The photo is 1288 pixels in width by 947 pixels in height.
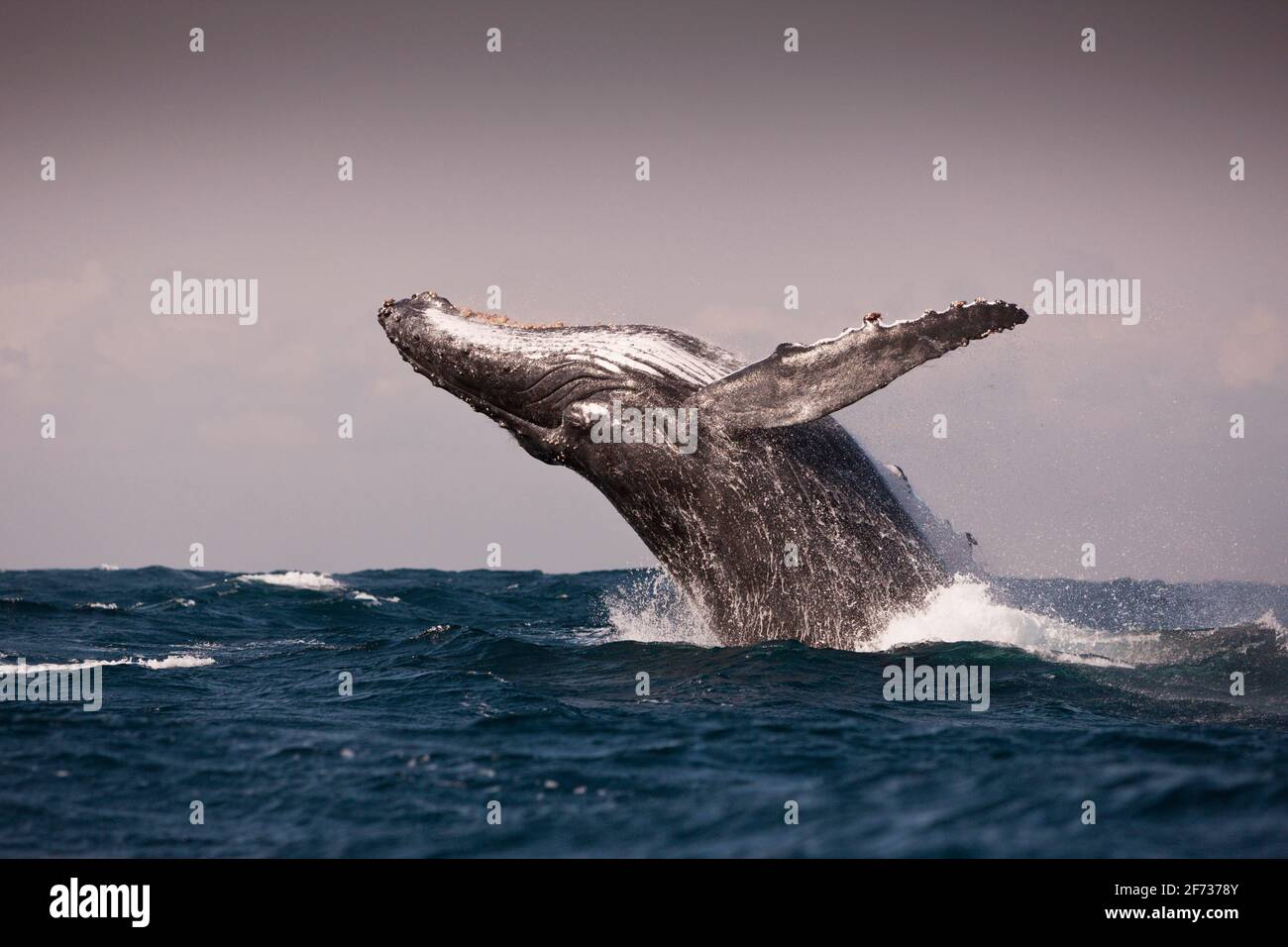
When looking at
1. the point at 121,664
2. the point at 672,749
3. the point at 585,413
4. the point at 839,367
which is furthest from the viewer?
the point at 121,664

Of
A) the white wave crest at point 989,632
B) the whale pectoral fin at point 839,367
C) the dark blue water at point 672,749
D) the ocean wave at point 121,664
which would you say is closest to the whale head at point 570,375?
the whale pectoral fin at point 839,367

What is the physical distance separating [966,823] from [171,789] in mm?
4900

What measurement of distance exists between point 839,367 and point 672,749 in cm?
376

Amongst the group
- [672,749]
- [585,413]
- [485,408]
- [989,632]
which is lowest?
[672,749]

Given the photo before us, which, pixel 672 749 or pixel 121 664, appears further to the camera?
pixel 121 664

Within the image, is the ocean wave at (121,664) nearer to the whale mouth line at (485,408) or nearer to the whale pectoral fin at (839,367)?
the whale mouth line at (485,408)

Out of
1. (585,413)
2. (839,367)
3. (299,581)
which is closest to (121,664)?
(585,413)

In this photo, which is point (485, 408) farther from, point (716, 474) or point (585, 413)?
point (716, 474)

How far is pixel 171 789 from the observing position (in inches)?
305

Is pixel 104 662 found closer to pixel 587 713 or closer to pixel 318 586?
pixel 587 713

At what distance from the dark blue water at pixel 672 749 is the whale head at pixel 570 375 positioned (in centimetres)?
222

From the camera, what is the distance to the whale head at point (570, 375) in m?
11.7

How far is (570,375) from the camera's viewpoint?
39.3ft

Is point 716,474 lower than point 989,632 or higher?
higher
